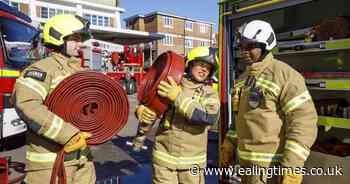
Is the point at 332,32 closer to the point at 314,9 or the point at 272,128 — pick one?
the point at 314,9

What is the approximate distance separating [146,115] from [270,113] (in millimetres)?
881

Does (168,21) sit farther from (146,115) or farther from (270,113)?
(270,113)

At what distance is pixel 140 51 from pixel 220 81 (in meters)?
17.0

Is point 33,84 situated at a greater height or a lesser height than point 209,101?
greater

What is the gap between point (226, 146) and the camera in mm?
3102

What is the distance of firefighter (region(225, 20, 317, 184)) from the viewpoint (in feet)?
7.79

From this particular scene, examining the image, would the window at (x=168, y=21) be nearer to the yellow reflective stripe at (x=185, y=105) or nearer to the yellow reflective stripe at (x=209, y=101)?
the yellow reflective stripe at (x=209, y=101)

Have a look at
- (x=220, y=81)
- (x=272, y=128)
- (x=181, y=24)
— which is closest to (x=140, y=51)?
(x=220, y=81)

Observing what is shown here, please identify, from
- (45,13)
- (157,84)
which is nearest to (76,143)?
(157,84)

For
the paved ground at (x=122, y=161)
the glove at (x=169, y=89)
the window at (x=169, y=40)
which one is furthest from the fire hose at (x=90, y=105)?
the window at (x=169, y=40)

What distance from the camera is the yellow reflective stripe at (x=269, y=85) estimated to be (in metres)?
2.50

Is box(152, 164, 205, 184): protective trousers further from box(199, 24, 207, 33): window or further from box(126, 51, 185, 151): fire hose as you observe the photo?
box(199, 24, 207, 33): window

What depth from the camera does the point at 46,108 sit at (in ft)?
7.77

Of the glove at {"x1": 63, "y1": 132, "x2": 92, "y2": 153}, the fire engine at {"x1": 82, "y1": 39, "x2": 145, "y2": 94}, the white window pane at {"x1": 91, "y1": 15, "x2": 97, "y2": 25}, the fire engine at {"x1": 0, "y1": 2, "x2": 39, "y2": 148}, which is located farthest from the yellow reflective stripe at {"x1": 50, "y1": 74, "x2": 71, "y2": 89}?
the white window pane at {"x1": 91, "y1": 15, "x2": 97, "y2": 25}
